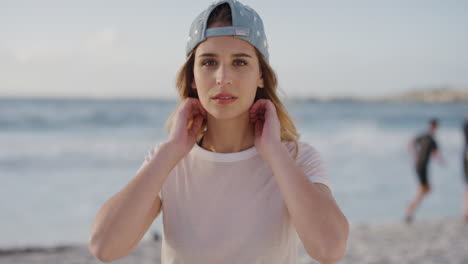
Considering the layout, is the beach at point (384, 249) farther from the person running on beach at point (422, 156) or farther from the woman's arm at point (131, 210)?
the woman's arm at point (131, 210)

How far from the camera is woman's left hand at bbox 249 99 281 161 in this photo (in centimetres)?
190

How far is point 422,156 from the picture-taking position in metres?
8.45

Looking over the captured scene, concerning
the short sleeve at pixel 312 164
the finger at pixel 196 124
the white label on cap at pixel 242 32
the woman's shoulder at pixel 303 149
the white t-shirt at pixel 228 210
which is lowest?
the white t-shirt at pixel 228 210

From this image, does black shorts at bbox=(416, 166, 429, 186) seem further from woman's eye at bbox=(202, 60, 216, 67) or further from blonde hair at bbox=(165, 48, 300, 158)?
woman's eye at bbox=(202, 60, 216, 67)

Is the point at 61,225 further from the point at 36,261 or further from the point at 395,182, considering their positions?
the point at 395,182

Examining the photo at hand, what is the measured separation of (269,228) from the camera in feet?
6.12

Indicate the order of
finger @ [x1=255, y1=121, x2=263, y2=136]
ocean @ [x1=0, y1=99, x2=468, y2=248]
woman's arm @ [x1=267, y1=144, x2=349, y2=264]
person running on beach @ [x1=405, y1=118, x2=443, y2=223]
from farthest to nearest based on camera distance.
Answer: person running on beach @ [x1=405, y1=118, x2=443, y2=223]
ocean @ [x1=0, y1=99, x2=468, y2=248]
finger @ [x1=255, y1=121, x2=263, y2=136]
woman's arm @ [x1=267, y1=144, x2=349, y2=264]

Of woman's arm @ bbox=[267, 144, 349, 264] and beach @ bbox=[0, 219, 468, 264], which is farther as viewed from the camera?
beach @ bbox=[0, 219, 468, 264]

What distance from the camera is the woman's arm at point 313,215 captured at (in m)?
1.68

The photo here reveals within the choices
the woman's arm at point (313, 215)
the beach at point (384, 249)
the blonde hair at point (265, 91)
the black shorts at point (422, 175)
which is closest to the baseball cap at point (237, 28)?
the blonde hair at point (265, 91)

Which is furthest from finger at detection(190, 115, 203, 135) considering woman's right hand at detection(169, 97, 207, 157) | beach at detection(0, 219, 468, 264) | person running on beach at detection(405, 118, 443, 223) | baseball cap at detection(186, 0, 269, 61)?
person running on beach at detection(405, 118, 443, 223)

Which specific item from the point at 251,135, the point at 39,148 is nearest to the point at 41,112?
the point at 39,148

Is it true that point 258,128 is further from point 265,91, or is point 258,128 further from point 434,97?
point 434,97

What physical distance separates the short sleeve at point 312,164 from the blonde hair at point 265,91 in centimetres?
8
